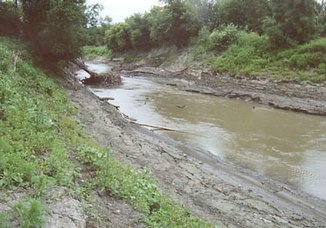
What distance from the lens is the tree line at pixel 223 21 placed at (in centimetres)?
3394

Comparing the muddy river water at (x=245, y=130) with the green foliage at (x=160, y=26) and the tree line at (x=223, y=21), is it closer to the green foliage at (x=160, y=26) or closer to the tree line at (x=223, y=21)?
the tree line at (x=223, y=21)

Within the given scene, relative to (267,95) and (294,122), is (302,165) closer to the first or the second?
(294,122)

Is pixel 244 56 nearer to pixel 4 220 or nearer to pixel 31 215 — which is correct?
pixel 31 215

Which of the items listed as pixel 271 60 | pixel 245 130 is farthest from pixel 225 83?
pixel 245 130

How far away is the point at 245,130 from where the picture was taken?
20.3m

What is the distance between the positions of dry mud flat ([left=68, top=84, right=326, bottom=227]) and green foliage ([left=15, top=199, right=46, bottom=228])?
456cm

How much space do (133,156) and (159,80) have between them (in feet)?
99.4

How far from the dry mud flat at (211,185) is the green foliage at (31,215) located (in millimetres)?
4555

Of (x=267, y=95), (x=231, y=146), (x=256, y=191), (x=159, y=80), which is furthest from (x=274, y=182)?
(x=159, y=80)

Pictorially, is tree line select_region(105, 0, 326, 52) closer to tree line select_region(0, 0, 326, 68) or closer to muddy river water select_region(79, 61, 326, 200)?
tree line select_region(0, 0, 326, 68)

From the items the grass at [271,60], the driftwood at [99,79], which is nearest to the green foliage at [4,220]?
the grass at [271,60]

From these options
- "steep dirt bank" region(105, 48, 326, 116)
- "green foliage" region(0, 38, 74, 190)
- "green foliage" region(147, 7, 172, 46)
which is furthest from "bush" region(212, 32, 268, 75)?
"green foliage" region(0, 38, 74, 190)

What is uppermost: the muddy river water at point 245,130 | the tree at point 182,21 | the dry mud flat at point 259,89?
the tree at point 182,21

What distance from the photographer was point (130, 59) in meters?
60.2
